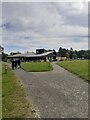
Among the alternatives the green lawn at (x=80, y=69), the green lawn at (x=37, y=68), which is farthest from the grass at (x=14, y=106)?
the green lawn at (x=37, y=68)

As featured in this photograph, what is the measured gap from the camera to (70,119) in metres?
9.53

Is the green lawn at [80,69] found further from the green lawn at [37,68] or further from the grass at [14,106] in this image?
the grass at [14,106]

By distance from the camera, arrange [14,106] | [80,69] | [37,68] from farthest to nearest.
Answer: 1. [37,68]
2. [80,69]
3. [14,106]

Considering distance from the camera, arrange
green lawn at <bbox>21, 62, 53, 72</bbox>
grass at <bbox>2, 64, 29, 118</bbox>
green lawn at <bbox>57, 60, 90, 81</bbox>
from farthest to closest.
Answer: green lawn at <bbox>21, 62, 53, 72</bbox>
green lawn at <bbox>57, 60, 90, 81</bbox>
grass at <bbox>2, 64, 29, 118</bbox>

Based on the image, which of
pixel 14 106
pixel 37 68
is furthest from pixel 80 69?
pixel 14 106

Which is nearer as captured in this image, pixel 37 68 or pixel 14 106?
pixel 14 106

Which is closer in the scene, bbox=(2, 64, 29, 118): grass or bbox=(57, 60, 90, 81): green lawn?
bbox=(2, 64, 29, 118): grass

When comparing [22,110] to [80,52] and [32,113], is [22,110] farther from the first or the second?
[80,52]

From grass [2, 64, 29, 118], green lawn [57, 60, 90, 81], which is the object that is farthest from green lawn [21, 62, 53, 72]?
grass [2, 64, 29, 118]

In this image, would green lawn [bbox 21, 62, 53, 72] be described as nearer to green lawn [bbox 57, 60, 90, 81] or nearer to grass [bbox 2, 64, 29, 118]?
green lawn [bbox 57, 60, 90, 81]

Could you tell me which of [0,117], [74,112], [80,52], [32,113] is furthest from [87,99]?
[80,52]

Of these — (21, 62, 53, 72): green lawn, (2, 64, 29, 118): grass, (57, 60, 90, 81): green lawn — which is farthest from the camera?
(21, 62, 53, 72): green lawn

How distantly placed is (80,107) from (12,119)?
10.7 feet

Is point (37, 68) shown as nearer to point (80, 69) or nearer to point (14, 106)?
point (80, 69)
